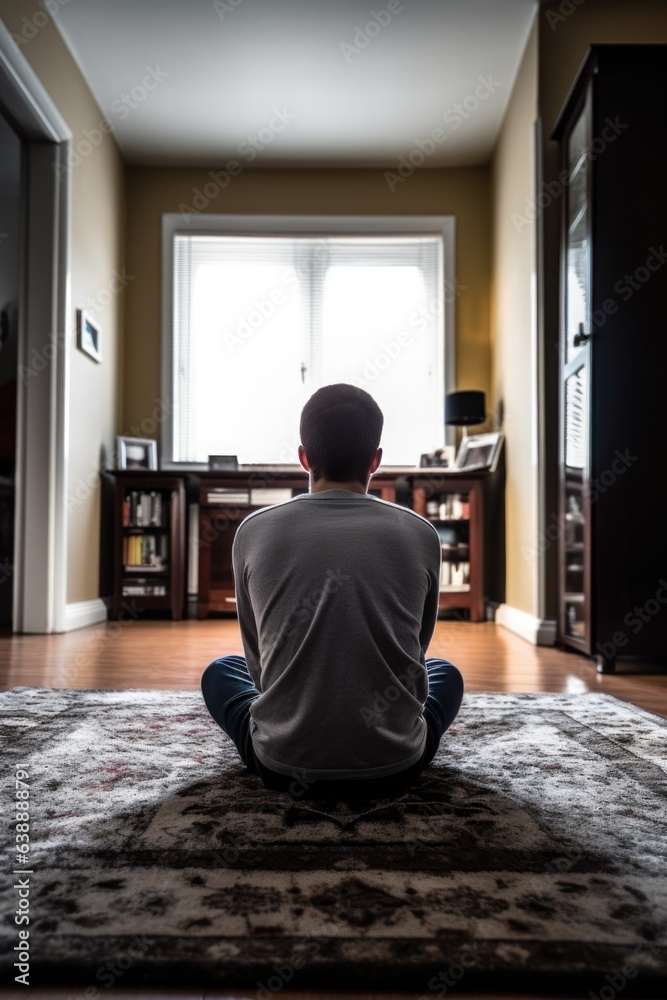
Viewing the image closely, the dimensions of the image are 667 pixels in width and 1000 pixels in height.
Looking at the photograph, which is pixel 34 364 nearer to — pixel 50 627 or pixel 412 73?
pixel 50 627

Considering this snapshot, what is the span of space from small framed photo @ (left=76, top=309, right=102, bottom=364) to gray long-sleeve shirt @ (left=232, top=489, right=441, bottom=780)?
3.32 m

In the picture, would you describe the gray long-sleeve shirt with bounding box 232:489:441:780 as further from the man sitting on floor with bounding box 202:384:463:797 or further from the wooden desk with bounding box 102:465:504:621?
the wooden desk with bounding box 102:465:504:621

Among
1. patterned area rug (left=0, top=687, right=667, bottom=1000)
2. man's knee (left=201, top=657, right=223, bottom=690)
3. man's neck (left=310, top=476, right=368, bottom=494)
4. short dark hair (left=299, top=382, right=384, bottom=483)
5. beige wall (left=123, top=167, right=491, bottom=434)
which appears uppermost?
beige wall (left=123, top=167, right=491, bottom=434)

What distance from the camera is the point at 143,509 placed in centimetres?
478

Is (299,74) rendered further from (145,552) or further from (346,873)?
(346,873)

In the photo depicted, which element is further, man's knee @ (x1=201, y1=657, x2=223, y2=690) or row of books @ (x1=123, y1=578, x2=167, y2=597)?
row of books @ (x1=123, y1=578, x2=167, y2=597)

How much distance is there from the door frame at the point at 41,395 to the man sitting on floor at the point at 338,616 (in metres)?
2.84

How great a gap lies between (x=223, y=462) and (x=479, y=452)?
164 cm

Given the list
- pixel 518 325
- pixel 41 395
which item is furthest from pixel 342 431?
pixel 518 325

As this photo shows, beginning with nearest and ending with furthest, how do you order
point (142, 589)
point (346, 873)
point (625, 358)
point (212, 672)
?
point (346, 873)
point (212, 672)
point (625, 358)
point (142, 589)

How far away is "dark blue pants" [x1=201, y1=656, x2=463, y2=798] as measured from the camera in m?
1.22

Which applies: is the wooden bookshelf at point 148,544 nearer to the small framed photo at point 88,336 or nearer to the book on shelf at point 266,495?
the book on shelf at point 266,495

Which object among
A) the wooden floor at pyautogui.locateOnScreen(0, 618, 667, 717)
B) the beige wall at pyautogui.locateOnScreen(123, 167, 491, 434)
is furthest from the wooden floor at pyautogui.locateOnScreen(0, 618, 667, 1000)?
the beige wall at pyautogui.locateOnScreen(123, 167, 491, 434)

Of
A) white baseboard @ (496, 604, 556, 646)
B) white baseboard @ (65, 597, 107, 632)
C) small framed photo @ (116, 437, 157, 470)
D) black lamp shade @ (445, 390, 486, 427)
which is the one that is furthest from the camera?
small framed photo @ (116, 437, 157, 470)
